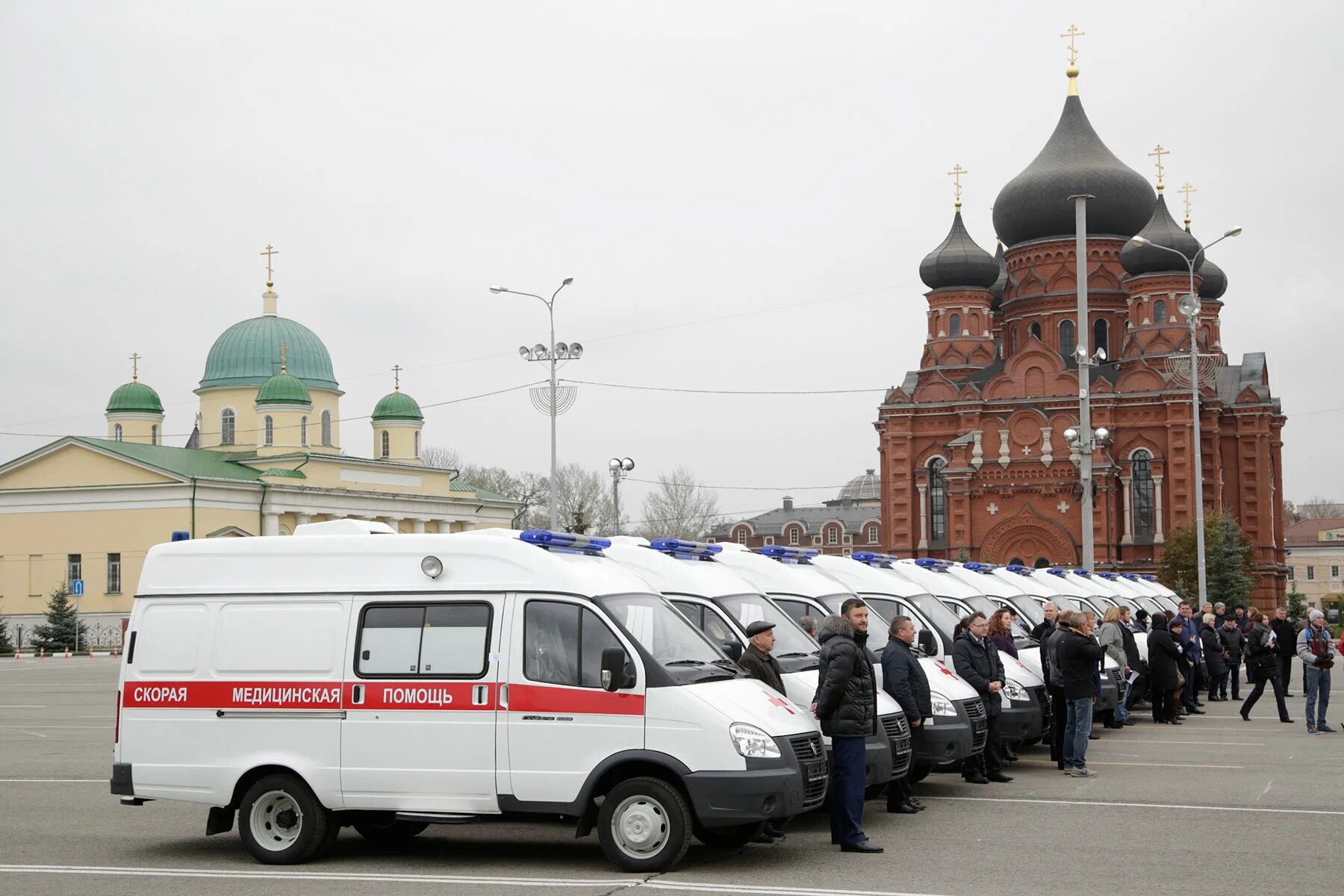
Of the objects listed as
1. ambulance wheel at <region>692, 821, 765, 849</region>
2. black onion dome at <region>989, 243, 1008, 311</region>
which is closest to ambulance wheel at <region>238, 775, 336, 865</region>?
ambulance wheel at <region>692, 821, 765, 849</region>

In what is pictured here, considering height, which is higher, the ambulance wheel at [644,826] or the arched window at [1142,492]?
the arched window at [1142,492]

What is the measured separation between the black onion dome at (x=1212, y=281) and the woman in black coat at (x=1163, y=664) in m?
59.4

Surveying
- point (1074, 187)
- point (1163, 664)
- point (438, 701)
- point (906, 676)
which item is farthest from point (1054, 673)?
point (1074, 187)

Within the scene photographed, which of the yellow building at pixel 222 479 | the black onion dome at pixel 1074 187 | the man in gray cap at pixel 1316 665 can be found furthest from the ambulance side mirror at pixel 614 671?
the black onion dome at pixel 1074 187

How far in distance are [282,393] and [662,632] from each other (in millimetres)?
70669

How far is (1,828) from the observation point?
516 inches

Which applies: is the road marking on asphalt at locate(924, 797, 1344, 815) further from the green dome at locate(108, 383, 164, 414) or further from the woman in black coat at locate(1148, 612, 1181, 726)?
the green dome at locate(108, 383, 164, 414)

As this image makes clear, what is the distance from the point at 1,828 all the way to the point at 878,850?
715 cm

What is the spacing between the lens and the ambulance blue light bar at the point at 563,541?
451 inches

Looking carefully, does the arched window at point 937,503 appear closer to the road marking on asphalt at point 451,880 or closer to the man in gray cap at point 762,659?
the man in gray cap at point 762,659

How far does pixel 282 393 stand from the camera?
79.4 meters

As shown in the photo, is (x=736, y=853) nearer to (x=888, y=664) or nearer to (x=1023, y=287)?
(x=888, y=664)

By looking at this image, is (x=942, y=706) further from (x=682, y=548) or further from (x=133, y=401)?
(x=133, y=401)

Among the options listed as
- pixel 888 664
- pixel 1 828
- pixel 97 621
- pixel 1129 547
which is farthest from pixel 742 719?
pixel 97 621
